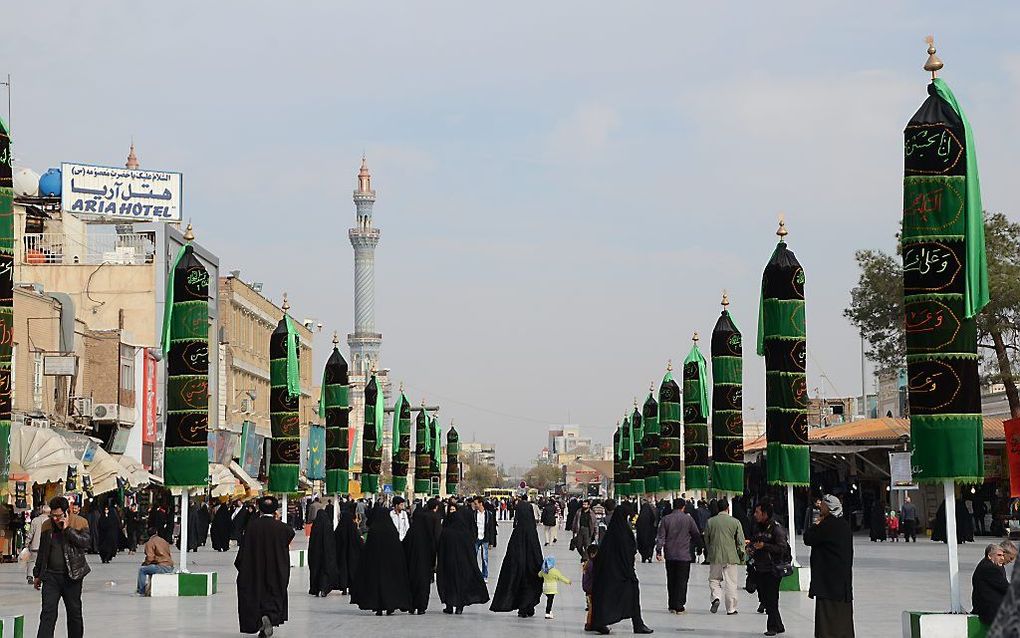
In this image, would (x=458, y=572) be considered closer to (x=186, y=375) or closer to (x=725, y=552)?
(x=725, y=552)

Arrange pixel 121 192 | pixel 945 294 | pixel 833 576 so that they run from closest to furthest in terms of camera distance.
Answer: pixel 833 576, pixel 945 294, pixel 121 192

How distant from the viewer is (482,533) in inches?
1136

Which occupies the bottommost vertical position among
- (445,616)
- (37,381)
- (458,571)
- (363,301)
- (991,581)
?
(445,616)

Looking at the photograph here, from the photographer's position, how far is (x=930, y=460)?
15188 mm

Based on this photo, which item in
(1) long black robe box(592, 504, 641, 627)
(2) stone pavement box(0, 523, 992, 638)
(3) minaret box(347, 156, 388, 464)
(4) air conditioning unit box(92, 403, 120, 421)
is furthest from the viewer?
(3) minaret box(347, 156, 388, 464)

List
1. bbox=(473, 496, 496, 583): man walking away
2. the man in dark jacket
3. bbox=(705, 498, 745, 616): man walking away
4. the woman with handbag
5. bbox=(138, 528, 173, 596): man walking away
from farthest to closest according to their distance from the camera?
bbox=(473, 496, 496, 583): man walking away < bbox=(138, 528, 173, 596): man walking away < bbox=(705, 498, 745, 616): man walking away < the woman with handbag < the man in dark jacket

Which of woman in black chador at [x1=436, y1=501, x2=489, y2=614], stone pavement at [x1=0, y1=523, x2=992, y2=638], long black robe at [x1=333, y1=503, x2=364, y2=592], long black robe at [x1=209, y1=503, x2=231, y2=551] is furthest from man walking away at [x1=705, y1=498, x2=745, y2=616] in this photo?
long black robe at [x1=209, y1=503, x2=231, y2=551]

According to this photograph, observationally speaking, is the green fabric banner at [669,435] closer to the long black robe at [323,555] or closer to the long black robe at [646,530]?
the long black robe at [646,530]

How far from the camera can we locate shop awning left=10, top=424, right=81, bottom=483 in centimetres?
3112

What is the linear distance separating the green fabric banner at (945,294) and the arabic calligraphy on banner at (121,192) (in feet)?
143

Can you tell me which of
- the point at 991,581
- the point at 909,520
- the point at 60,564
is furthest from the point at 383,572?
the point at 909,520

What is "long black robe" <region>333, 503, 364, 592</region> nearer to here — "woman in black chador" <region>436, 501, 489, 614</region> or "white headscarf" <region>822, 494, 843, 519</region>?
"woman in black chador" <region>436, 501, 489, 614</region>

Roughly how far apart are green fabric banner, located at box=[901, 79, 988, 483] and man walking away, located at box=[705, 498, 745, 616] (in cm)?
380

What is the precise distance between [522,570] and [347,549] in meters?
4.79
